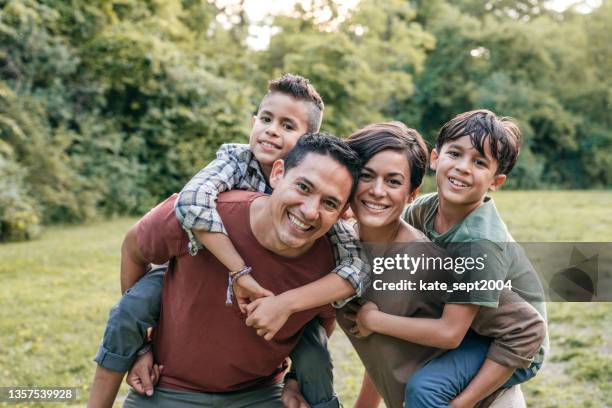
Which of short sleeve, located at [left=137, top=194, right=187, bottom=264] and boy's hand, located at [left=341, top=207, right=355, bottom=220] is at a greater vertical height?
boy's hand, located at [left=341, top=207, right=355, bottom=220]

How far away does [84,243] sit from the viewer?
959cm

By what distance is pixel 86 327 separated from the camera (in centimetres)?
555

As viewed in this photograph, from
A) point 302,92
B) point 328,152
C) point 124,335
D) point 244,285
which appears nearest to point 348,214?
point 328,152

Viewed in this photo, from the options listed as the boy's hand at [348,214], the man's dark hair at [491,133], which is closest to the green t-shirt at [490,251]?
the man's dark hair at [491,133]

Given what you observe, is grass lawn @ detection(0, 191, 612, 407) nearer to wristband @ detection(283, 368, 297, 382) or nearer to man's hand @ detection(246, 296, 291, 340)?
wristband @ detection(283, 368, 297, 382)

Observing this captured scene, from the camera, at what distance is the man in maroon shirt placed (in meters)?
2.37

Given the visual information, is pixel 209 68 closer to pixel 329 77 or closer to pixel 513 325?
pixel 329 77

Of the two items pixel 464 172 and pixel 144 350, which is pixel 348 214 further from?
pixel 144 350

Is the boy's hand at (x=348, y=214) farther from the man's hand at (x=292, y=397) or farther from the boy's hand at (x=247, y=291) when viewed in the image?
the man's hand at (x=292, y=397)

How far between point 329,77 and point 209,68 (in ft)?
14.4

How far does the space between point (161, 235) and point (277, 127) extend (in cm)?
88

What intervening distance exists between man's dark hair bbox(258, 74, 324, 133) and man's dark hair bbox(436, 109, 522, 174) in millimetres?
693

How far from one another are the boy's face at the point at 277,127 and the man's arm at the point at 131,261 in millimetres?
726

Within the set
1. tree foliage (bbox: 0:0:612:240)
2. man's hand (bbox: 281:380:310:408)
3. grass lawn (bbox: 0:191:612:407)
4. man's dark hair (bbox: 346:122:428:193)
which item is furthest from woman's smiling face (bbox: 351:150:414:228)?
tree foliage (bbox: 0:0:612:240)
